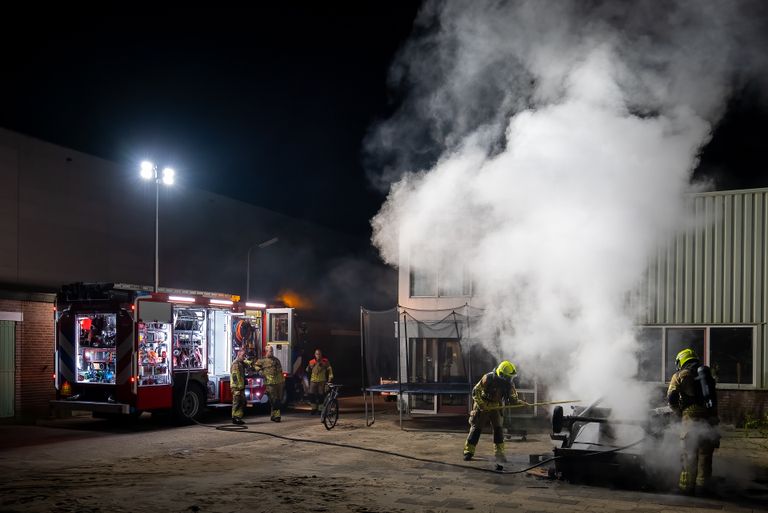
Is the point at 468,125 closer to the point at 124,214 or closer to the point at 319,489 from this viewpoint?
the point at 319,489

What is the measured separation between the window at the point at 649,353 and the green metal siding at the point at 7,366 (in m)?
14.9

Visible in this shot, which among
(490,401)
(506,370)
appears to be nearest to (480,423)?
(490,401)

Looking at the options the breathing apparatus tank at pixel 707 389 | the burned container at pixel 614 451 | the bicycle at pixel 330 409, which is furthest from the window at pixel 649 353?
the bicycle at pixel 330 409

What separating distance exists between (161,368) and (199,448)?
354cm

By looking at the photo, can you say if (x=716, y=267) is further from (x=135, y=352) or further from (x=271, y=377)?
(x=135, y=352)

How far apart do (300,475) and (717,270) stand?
418 inches

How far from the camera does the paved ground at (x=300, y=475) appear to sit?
780 centimetres

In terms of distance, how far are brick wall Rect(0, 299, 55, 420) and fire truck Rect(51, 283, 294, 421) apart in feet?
4.43

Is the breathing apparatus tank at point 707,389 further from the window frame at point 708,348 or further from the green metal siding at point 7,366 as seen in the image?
the green metal siding at point 7,366

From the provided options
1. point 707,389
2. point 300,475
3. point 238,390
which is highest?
point 707,389

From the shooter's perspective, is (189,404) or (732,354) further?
(189,404)

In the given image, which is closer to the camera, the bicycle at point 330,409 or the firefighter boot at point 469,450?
the firefighter boot at point 469,450

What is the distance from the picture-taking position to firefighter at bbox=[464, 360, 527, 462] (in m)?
10.7

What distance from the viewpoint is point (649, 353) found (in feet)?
49.8
